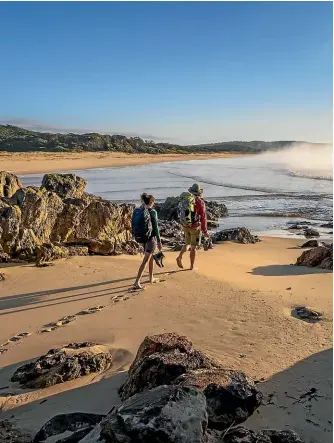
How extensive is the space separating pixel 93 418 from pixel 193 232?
559cm

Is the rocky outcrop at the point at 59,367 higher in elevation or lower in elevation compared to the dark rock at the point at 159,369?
Result: lower

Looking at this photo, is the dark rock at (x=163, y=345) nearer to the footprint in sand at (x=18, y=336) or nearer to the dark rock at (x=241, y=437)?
the dark rock at (x=241, y=437)

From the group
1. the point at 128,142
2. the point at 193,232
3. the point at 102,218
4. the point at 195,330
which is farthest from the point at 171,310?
the point at 128,142

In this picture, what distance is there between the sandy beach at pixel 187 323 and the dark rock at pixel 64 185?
4147 mm

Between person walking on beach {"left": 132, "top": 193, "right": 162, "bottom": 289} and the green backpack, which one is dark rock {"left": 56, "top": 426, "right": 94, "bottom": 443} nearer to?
person walking on beach {"left": 132, "top": 193, "right": 162, "bottom": 289}

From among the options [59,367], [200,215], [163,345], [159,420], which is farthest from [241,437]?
[200,215]

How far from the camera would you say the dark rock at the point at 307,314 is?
5895 mm

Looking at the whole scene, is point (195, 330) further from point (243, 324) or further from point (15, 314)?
point (15, 314)

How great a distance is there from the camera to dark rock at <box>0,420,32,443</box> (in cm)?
326

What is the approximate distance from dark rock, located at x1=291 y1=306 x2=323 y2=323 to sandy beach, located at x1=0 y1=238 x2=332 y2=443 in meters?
0.10

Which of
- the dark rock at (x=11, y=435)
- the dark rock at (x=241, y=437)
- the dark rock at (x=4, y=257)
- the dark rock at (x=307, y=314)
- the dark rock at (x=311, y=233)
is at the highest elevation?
the dark rock at (x=4, y=257)

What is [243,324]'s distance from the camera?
5.73 m

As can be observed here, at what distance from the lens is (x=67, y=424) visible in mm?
3346

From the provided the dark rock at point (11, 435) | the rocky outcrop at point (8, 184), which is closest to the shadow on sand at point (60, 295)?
the dark rock at point (11, 435)
